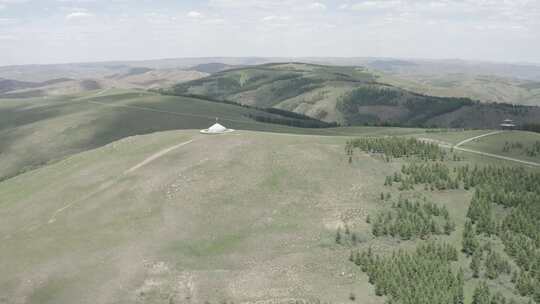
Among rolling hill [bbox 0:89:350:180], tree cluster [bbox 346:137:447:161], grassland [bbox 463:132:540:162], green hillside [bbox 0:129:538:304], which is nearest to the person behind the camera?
green hillside [bbox 0:129:538:304]

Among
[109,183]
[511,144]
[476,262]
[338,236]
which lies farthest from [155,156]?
[511,144]

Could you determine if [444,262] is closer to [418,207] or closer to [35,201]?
[418,207]

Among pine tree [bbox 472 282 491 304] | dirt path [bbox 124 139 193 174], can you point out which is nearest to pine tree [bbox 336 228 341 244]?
pine tree [bbox 472 282 491 304]

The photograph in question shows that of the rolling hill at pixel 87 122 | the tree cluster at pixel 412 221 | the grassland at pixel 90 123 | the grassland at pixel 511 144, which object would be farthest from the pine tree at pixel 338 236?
the rolling hill at pixel 87 122

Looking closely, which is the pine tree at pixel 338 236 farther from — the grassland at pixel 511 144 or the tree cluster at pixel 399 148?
the grassland at pixel 511 144

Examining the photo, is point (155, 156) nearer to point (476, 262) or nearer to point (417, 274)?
point (417, 274)

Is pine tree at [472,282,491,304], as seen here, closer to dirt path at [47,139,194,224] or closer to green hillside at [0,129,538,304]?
green hillside at [0,129,538,304]

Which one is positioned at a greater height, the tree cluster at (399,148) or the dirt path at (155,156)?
the tree cluster at (399,148)

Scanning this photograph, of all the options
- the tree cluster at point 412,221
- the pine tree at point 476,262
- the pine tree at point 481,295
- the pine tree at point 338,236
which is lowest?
the pine tree at point 481,295

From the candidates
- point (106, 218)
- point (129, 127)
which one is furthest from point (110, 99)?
point (106, 218)

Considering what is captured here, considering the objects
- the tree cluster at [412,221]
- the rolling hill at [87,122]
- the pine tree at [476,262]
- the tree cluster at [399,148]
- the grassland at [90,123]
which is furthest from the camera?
the grassland at [90,123]

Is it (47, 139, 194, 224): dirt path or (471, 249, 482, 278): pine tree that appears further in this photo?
(47, 139, 194, 224): dirt path

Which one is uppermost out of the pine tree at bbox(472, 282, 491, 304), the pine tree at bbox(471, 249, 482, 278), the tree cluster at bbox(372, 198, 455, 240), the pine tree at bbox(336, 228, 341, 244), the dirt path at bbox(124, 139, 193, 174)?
the dirt path at bbox(124, 139, 193, 174)
